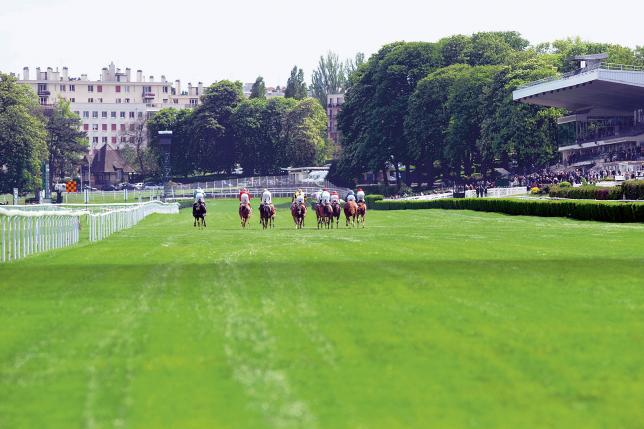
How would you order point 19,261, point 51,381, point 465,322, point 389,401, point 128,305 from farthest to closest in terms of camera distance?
point 19,261 < point 128,305 < point 465,322 < point 51,381 < point 389,401

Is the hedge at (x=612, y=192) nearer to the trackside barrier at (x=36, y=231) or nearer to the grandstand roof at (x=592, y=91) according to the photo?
the trackside barrier at (x=36, y=231)

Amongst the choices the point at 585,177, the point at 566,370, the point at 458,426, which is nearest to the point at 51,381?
the point at 458,426

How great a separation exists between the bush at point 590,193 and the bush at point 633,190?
2.85 ft

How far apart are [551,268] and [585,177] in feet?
Result: 240

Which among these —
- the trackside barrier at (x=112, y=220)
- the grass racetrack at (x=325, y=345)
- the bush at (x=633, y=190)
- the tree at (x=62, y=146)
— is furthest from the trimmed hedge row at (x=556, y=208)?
the tree at (x=62, y=146)

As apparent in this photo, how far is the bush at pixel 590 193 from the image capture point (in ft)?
195

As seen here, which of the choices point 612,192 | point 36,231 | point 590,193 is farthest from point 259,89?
point 36,231

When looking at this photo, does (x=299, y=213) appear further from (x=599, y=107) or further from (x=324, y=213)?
(x=599, y=107)

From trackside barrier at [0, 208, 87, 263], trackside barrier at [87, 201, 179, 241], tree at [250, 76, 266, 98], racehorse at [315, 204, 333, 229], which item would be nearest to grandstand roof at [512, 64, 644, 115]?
trackside barrier at [87, 201, 179, 241]

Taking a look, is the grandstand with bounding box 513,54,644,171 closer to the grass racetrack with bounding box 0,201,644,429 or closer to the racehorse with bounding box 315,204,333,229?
the racehorse with bounding box 315,204,333,229

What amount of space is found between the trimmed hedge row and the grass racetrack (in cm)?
2384

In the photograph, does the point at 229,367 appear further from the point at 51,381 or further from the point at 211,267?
the point at 211,267

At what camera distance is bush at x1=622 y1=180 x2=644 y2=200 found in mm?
56372

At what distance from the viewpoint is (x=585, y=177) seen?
90.6 metres
